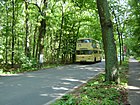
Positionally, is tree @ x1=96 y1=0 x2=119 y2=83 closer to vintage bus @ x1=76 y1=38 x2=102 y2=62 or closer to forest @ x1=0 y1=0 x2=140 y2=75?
forest @ x1=0 y1=0 x2=140 y2=75

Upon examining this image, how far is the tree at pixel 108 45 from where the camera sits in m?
12.7

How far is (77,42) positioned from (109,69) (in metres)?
27.1

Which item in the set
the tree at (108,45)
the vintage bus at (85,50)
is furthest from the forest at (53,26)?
the tree at (108,45)

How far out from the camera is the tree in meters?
12.7

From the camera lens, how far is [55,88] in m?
12.8

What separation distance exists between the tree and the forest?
6.67 meters

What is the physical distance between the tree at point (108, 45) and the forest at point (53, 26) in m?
6.67

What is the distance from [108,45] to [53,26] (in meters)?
28.2

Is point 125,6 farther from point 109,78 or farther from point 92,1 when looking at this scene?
point 109,78

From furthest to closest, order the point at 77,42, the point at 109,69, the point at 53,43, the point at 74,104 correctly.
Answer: the point at 53,43, the point at 77,42, the point at 109,69, the point at 74,104

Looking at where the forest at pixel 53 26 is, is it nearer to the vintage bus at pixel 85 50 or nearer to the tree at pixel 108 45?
the vintage bus at pixel 85 50

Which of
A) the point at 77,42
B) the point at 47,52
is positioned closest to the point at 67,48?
the point at 77,42

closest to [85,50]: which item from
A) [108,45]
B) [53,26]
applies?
[53,26]

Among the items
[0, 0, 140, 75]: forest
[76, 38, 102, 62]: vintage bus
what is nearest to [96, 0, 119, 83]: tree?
[0, 0, 140, 75]: forest
